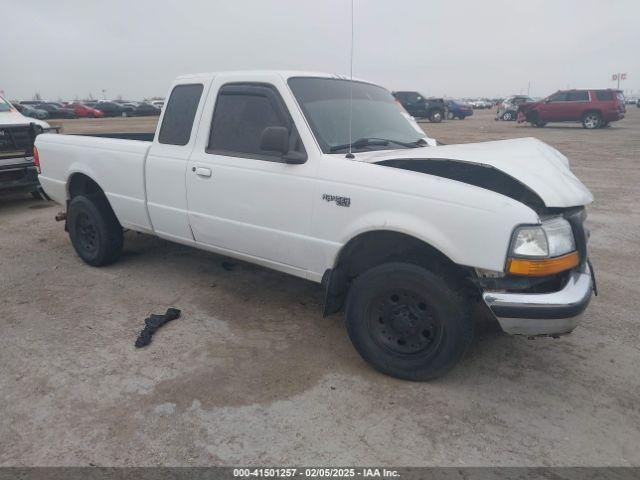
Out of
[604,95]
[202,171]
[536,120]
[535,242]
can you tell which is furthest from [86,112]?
[535,242]

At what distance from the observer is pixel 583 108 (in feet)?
79.4

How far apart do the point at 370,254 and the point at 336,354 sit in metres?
0.77

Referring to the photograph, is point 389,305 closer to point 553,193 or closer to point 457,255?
point 457,255

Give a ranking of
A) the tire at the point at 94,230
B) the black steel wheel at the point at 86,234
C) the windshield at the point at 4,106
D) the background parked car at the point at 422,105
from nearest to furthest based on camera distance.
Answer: the tire at the point at 94,230, the black steel wheel at the point at 86,234, the windshield at the point at 4,106, the background parked car at the point at 422,105

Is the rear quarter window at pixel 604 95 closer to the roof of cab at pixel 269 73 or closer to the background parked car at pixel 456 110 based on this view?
the background parked car at pixel 456 110

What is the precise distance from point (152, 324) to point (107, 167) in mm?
1835

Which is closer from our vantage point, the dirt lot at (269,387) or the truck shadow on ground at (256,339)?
the dirt lot at (269,387)

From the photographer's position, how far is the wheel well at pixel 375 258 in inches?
123

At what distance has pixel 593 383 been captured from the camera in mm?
3225

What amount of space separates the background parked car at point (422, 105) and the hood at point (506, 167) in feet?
93.8

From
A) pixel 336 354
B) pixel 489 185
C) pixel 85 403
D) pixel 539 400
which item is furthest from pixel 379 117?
pixel 85 403

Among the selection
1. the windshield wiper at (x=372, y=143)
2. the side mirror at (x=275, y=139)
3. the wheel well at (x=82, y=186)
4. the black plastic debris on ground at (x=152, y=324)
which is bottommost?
the black plastic debris on ground at (x=152, y=324)

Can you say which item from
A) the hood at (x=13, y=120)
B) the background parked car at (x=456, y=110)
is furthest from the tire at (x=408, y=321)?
the background parked car at (x=456, y=110)

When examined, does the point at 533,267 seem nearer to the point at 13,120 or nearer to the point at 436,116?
the point at 13,120
